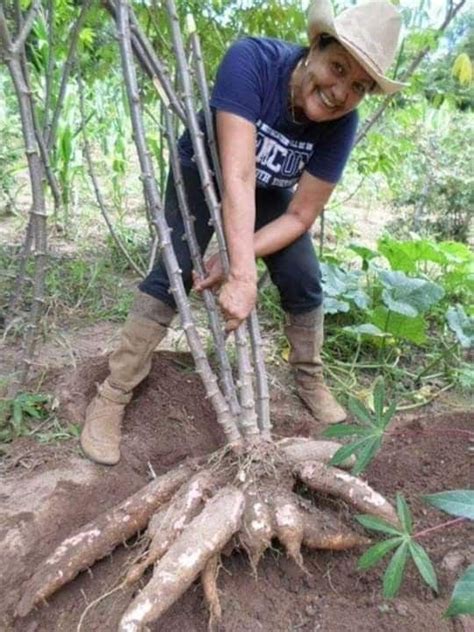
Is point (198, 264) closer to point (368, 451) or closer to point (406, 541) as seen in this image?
point (368, 451)

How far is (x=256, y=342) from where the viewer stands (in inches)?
59.4

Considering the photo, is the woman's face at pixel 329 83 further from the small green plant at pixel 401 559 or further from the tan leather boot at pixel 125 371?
the small green plant at pixel 401 559

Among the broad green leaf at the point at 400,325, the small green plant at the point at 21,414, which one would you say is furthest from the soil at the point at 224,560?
the broad green leaf at the point at 400,325

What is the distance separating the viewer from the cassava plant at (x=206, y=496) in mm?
1189

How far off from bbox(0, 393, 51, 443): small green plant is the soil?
1.8 inches

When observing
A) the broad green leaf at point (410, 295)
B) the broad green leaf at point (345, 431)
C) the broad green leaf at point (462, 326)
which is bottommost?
the broad green leaf at point (462, 326)

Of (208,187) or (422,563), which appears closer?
(422,563)

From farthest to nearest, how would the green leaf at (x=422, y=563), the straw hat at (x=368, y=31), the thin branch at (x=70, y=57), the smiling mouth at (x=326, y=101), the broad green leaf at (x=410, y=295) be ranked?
1. the broad green leaf at (x=410, y=295)
2. the thin branch at (x=70, y=57)
3. the smiling mouth at (x=326, y=101)
4. the straw hat at (x=368, y=31)
5. the green leaf at (x=422, y=563)

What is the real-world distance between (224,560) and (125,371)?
25.0 inches

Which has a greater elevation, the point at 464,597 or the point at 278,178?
the point at 278,178

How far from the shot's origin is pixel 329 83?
1368 mm

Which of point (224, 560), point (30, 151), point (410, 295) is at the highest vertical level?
point (30, 151)

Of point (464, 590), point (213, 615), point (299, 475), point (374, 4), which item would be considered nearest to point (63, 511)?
point (213, 615)

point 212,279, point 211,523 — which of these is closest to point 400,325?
point 212,279
